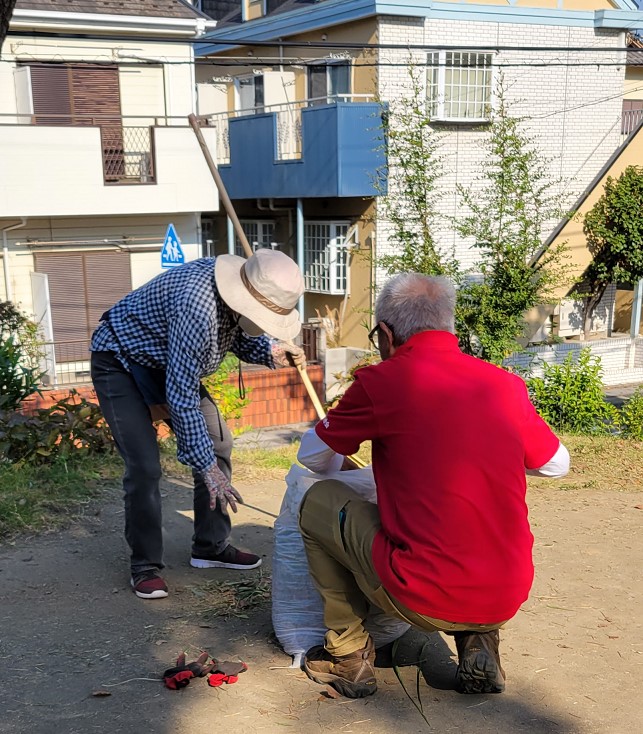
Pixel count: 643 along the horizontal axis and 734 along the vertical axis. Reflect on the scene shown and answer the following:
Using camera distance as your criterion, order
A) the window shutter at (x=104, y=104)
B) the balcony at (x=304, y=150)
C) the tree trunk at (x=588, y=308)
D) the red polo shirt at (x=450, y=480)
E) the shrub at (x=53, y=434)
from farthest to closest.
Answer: the tree trunk at (x=588, y=308)
the balcony at (x=304, y=150)
the window shutter at (x=104, y=104)
the shrub at (x=53, y=434)
the red polo shirt at (x=450, y=480)

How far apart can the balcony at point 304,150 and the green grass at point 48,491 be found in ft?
29.0

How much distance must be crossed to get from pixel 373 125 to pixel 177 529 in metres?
11.0

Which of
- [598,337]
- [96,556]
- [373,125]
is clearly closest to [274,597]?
[96,556]

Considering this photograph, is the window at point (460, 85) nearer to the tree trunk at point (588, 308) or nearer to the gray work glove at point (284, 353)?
the tree trunk at point (588, 308)

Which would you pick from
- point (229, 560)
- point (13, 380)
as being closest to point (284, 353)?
point (229, 560)

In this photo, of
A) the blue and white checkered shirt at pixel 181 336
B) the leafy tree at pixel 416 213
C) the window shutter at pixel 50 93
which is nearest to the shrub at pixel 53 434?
the blue and white checkered shirt at pixel 181 336

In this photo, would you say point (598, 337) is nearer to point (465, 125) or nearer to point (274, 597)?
point (465, 125)

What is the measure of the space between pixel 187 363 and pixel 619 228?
46.0ft

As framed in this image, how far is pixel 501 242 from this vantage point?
29.4 ft

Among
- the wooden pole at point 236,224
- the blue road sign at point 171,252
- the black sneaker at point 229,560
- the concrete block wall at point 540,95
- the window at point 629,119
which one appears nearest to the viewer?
the wooden pole at point 236,224

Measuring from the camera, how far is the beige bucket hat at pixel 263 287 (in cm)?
323

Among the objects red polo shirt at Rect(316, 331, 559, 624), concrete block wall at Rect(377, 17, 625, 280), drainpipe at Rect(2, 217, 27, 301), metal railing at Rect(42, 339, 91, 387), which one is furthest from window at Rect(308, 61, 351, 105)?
red polo shirt at Rect(316, 331, 559, 624)

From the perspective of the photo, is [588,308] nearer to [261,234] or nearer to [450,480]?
[261,234]

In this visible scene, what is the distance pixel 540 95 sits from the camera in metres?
16.5
